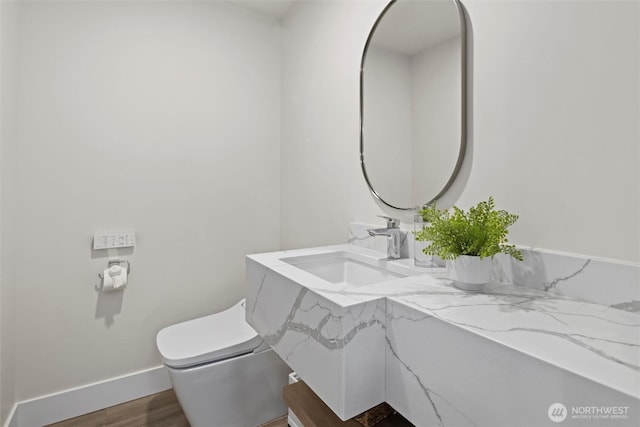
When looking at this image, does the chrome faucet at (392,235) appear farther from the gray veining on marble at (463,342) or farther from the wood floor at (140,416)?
the wood floor at (140,416)

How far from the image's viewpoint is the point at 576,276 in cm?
84

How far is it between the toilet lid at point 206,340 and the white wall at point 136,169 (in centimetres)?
33

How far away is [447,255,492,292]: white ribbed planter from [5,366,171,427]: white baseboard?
1.91 m

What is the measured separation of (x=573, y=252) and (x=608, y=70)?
18.0 inches

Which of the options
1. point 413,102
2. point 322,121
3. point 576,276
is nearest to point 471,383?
point 576,276

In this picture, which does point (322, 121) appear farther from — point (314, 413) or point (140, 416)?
point (140, 416)

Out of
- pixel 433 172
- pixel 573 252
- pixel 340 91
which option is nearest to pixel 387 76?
pixel 340 91

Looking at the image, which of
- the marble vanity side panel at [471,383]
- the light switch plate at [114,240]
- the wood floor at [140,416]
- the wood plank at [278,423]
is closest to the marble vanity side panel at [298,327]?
the marble vanity side panel at [471,383]

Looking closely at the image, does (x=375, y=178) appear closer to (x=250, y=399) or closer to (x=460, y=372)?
(x=460, y=372)

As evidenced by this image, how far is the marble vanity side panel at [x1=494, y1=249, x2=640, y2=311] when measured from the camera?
76cm

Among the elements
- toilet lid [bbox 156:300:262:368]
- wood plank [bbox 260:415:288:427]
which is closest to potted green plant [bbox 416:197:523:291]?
toilet lid [bbox 156:300:262:368]

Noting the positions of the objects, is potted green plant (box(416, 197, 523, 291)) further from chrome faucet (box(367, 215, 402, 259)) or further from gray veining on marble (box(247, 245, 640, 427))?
chrome faucet (box(367, 215, 402, 259))

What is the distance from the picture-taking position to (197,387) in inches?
59.1

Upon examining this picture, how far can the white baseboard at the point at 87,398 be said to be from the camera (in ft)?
5.48
